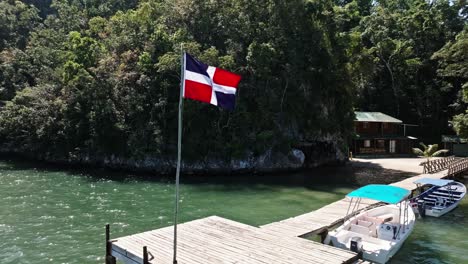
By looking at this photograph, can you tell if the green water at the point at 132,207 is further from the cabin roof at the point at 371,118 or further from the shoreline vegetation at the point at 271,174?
the cabin roof at the point at 371,118

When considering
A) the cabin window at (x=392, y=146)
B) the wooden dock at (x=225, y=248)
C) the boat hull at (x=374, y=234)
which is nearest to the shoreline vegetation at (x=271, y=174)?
the boat hull at (x=374, y=234)

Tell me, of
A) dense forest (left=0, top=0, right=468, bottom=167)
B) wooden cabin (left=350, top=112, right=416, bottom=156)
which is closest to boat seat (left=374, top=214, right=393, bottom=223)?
dense forest (left=0, top=0, right=468, bottom=167)

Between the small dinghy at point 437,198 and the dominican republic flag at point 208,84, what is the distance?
16331 mm

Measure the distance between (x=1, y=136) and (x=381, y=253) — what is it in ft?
164

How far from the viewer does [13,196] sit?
24062 mm

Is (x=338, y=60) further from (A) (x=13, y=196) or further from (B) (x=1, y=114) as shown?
(B) (x=1, y=114)

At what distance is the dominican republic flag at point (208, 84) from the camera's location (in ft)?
29.0

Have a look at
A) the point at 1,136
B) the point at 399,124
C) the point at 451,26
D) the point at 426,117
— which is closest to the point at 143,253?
the point at 1,136

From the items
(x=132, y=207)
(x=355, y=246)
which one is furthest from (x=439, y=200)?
(x=132, y=207)

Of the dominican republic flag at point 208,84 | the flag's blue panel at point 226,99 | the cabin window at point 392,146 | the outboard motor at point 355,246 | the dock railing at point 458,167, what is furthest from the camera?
the cabin window at point 392,146

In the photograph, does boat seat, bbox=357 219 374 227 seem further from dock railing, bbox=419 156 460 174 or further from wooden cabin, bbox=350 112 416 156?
wooden cabin, bbox=350 112 416 156

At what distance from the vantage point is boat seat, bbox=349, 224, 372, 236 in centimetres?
1491

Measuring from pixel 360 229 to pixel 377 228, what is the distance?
69cm

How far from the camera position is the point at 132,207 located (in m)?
21.8
